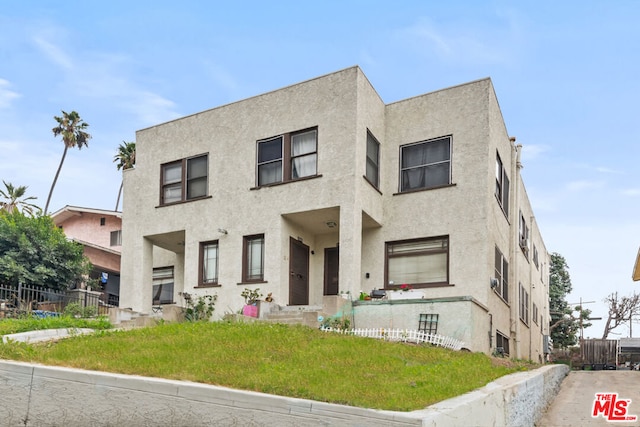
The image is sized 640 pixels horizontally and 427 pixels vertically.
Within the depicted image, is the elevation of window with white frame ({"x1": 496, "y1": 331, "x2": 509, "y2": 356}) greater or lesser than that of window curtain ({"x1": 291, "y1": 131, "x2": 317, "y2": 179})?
lesser

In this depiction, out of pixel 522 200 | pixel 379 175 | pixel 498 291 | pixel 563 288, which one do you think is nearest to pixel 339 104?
pixel 379 175

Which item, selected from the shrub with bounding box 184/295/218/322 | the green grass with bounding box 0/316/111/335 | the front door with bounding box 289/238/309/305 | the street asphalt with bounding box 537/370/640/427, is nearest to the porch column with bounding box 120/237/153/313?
the shrub with bounding box 184/295/218/322

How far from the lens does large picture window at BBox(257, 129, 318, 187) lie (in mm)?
19797

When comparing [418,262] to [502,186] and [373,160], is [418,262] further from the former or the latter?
[502,186]

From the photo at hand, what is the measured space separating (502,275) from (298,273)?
6.28m

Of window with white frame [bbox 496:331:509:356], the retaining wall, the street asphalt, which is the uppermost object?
window with white frame [bbox 496:331:509:356]

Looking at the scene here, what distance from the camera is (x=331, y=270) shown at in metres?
21.1

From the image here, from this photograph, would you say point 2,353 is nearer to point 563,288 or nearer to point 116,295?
point 116,295

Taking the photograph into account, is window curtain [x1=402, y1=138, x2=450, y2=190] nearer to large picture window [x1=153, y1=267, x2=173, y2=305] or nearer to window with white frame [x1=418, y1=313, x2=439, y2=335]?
window with white frame [x1=418, y1=313, x2=439, y2=335]

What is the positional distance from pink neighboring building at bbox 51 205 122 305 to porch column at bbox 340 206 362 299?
1653 cm

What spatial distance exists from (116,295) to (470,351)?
836 inches

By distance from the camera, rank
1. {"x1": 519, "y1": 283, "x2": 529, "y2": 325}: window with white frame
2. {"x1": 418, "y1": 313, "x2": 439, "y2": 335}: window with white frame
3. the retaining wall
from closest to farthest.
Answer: the retaining wall → {"x1": 418, "y1": 313, "x2": 439, "y2": 335}: window with white frame → {"x1": 519, "y1": 283, "x2": 529, "y2": 325}: window with white frame

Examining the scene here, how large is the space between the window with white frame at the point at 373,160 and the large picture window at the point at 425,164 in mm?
→ 681

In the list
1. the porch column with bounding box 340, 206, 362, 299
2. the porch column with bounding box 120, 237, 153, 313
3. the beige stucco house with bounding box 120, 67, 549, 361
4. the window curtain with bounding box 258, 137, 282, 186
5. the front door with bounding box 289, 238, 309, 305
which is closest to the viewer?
the porch column with bounding box 340, 206, 362, 299
